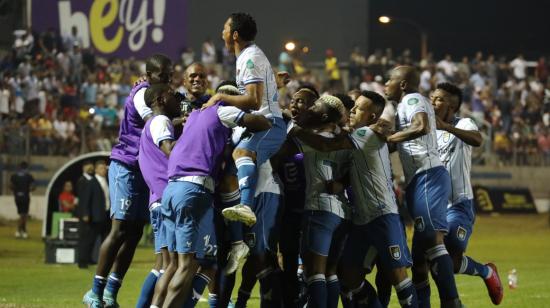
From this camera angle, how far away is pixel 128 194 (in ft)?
40.4

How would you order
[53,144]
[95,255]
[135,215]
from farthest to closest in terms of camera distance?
[53,144]
[95,255]
[135,215]

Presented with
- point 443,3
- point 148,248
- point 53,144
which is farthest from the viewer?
point 443,3

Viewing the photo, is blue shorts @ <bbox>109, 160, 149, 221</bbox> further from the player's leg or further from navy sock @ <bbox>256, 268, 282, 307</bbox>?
the player's leg

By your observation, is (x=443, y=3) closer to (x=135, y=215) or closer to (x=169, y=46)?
(x=169, y=46)

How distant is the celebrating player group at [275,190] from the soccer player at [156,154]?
1 centimetres

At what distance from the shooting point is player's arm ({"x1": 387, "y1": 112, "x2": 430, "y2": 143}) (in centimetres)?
1163

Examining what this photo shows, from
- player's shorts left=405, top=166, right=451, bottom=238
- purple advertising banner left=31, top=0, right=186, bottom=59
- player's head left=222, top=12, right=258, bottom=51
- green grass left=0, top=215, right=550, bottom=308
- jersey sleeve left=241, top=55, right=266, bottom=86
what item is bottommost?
green grass left=0, top=215, right=550, bottom=308

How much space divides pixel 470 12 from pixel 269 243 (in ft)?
145

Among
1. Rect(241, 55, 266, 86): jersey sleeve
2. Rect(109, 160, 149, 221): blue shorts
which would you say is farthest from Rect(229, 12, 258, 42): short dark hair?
Rect(109, 160, 149, 221): blue shorts

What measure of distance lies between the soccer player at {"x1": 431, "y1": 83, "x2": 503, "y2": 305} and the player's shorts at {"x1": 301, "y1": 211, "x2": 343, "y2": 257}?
212cm

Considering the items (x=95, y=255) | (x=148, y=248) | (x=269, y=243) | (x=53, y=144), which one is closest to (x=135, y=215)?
(x=269, y=243)

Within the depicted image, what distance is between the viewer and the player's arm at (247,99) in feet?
34.8

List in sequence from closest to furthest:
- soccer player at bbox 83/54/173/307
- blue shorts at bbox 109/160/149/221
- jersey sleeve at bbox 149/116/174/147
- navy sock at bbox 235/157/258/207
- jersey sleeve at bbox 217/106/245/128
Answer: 1. jersey sleeve at bbox 217/106/245/128
2. navy sock at bbox 235/157/258/207
3. jersey sleeve at bbox 149/116/174/147
4. soccer player at bbox 83/54/173/307
5. blue shorts at bbox 109/160/149/221

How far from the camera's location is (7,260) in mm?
25281
